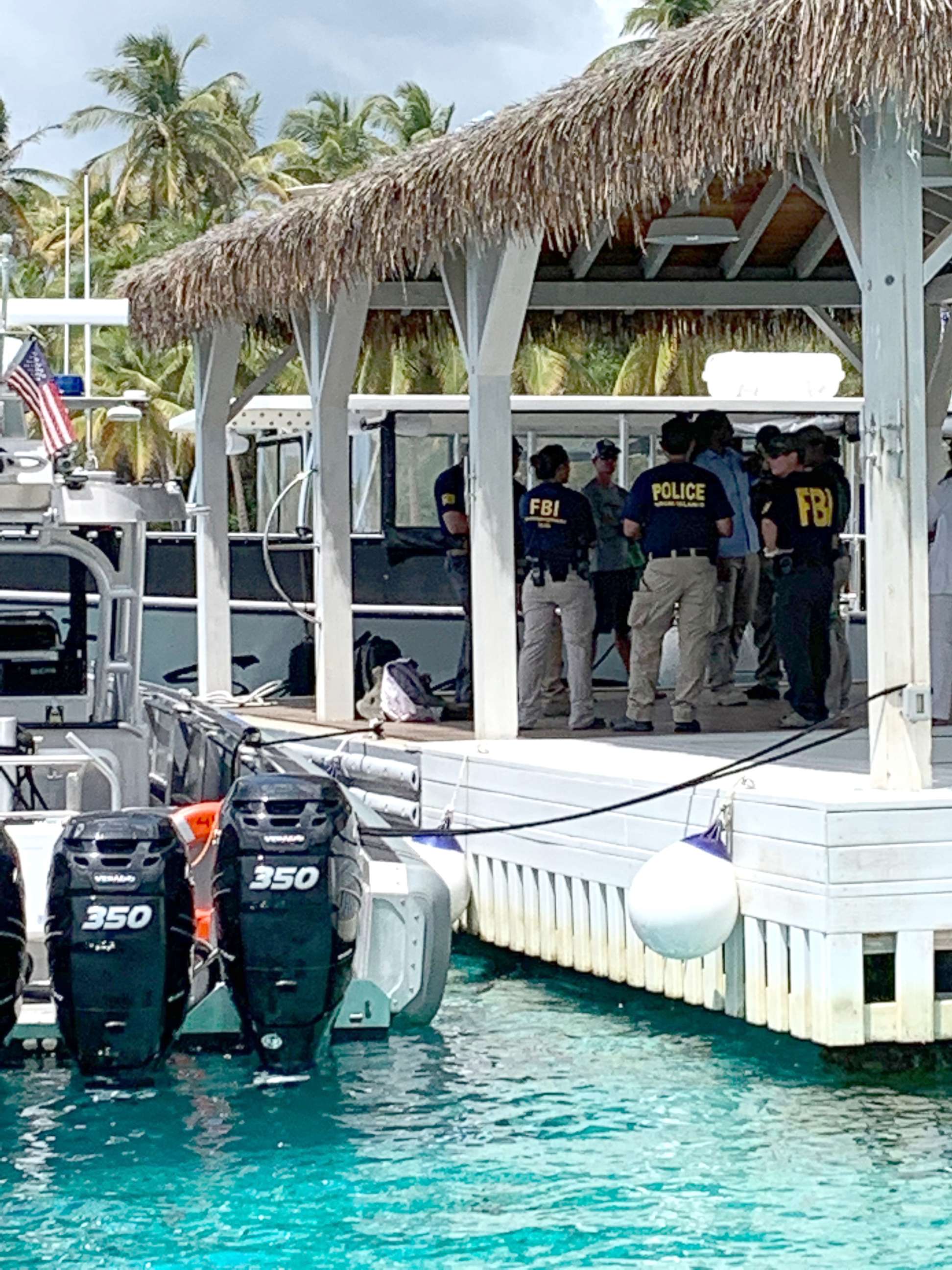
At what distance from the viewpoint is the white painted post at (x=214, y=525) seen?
15.4 m

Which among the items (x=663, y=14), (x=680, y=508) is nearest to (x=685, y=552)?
(x=680, y=508)

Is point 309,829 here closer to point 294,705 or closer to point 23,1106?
point 23,1106

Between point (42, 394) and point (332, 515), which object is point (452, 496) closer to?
point (332, 515)

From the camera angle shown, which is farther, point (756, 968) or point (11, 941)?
point (756, 968)

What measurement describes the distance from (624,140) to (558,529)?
3649 mm

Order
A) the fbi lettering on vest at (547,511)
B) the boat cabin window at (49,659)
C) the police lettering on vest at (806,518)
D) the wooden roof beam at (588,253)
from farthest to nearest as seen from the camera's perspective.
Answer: the wooden roof beam at (588,253) → the fbi lettering on vest at (547,511) → the police lettering on vest at (806,518) → the boat cabin window at (49,659)

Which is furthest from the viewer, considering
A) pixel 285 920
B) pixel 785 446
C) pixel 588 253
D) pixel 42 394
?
pixel 588 253

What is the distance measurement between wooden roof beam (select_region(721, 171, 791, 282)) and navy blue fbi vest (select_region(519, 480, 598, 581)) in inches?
86.4

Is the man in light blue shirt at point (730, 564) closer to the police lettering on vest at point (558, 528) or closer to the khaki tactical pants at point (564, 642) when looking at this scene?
the police lettering on vest at point (558, 528)

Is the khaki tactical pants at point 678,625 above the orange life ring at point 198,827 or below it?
above

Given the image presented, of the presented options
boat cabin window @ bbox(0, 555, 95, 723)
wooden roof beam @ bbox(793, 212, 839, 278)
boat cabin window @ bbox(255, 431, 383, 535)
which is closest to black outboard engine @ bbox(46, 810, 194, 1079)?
boat cabin window @ bbox(0, 555, 95, 723)

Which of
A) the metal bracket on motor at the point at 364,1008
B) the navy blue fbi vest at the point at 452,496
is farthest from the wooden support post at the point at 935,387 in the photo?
the metal bracket on motor at the point at 364,1008

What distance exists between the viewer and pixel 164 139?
44625 mm

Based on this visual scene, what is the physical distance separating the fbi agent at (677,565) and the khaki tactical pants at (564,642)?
454mm
